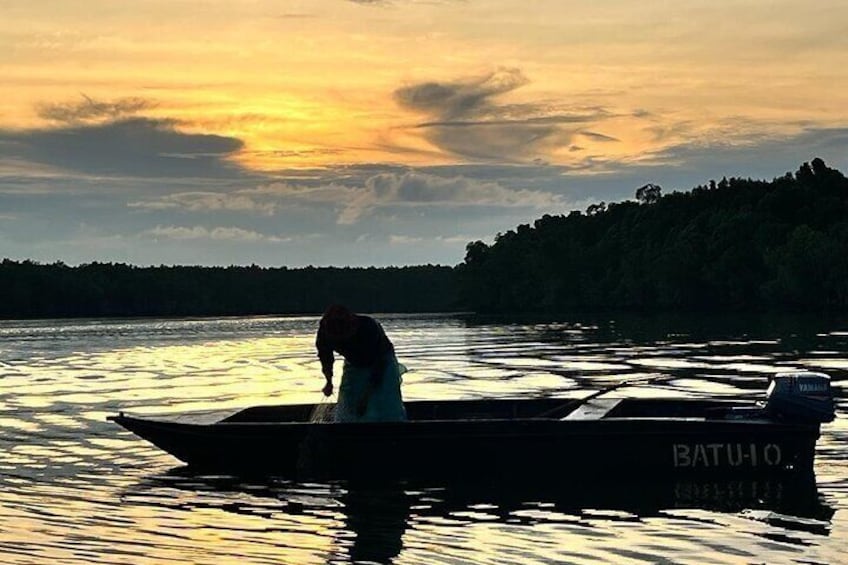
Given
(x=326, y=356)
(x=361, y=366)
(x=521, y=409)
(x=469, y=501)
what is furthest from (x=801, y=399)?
(x=326, y=356)

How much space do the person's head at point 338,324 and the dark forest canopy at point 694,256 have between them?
110m

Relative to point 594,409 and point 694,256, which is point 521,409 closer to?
point 594,409

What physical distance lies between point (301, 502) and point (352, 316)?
8.92ft

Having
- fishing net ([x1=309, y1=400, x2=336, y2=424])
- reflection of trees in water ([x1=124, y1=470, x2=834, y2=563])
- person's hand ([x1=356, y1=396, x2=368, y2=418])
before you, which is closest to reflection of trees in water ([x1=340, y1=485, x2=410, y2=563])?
reflection of trees in water ([x1=124, y1=470, x2=834, y2=563])

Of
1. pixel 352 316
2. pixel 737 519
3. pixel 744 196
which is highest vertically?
pixel 744 196

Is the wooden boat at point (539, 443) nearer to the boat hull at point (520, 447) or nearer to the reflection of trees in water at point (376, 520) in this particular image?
the boat hull at point (520, 447)

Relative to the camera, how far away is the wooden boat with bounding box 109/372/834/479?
18.6m

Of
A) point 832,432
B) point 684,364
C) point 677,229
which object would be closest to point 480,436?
point 832,432

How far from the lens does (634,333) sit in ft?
250

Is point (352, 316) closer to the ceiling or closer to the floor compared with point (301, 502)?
closer to the ceiling

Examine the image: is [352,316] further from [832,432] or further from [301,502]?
[832,432]

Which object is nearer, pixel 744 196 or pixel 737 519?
pixel 737 519

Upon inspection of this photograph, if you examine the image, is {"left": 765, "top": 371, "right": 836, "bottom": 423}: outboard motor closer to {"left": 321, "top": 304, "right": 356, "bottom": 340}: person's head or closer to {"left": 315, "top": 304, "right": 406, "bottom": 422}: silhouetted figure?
{"left": 315, "top": 304, "right": 406, "bottom": 422}: silhouetted figure

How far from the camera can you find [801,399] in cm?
1866
